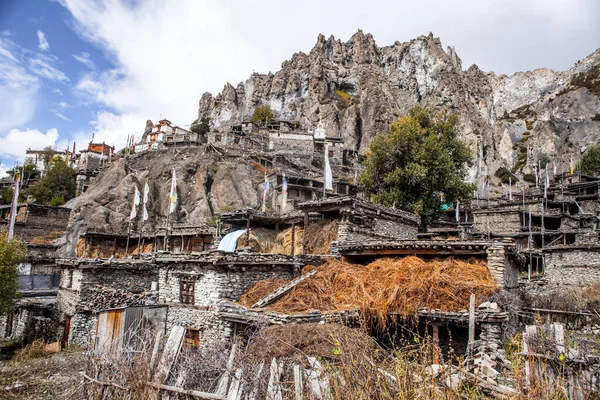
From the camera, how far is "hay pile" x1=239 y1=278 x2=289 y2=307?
17703 mm

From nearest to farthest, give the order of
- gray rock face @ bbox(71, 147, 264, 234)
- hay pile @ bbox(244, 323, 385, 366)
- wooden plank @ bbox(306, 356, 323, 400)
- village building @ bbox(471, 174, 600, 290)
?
wooden plank @ bbox(306, 356, 323, 400), hay pile @ bbox(244, 323, 385, 366), village building @ bbox(471, 174, 600, 290), gray rock face @ bbox(71, 147, 264, 234)

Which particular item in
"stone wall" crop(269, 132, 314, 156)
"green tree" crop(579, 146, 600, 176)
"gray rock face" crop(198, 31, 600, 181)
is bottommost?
"green tree" crop(579, 146, 600, 176)

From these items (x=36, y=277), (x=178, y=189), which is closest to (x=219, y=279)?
(x=36, y=277)

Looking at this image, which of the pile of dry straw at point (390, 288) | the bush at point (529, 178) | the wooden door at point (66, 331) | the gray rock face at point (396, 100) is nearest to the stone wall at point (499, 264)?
the pile of dry straw at point (390, 288)

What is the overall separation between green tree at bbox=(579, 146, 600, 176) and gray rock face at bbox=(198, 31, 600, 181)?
11.1m

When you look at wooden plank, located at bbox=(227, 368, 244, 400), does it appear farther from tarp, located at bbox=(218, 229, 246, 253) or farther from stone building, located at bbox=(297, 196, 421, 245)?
tarp, located at bbox=(218, 229, 246, 253)

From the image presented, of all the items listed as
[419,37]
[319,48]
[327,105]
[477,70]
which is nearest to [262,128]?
[327,105]

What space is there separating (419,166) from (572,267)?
40.9 ft

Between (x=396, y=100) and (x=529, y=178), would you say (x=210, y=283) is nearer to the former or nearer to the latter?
(x=529, y=178)

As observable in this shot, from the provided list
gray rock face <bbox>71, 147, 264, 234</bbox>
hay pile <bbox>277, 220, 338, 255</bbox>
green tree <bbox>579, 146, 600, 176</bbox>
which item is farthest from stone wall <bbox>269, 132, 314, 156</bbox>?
hay pile <bbox>277, 220, 338, 255</bbox>

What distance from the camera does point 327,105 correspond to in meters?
99.2

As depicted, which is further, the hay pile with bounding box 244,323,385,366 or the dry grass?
the dry grass

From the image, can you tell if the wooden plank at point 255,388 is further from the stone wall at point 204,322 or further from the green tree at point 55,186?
the green tree at point 55,186

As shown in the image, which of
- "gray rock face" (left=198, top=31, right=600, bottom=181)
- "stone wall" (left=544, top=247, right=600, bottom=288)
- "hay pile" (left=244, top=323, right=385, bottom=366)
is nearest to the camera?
"hay pile" (left=244, top=323, right=385, bottom=366)
